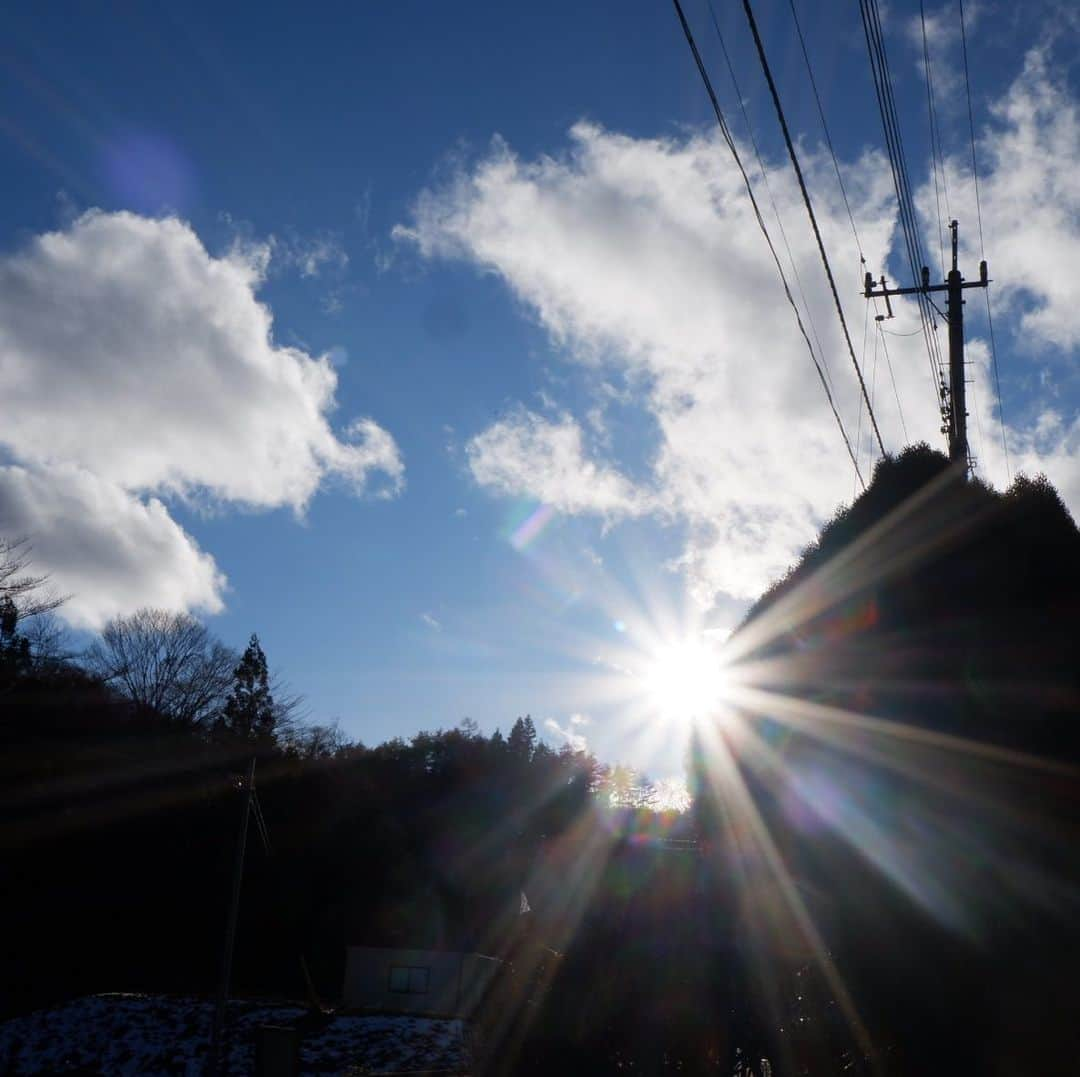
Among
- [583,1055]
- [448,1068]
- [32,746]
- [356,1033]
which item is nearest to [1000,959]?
[583,1055]

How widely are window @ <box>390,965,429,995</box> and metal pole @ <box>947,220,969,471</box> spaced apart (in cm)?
2582

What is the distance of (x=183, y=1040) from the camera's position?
24266 millimetres

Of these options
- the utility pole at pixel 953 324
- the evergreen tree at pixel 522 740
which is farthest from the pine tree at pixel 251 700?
the utility pole at pixel 953 324

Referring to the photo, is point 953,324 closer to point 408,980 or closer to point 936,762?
point 936,762

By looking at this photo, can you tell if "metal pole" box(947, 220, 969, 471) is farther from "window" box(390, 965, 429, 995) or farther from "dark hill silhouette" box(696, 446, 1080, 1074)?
"window" box(390, 965, 429, 995)

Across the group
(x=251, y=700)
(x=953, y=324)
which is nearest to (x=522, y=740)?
(x=251, y=700)

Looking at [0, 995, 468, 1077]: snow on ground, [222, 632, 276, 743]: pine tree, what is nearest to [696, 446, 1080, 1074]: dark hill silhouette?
[0, 995, 468, 1077]: snow on ground

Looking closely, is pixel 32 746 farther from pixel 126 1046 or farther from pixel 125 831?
pixel 126 1046

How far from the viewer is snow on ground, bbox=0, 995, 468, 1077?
75.3 feet

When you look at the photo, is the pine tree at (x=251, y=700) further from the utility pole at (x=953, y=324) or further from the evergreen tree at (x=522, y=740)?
the utility pole at (x=953, y=324)

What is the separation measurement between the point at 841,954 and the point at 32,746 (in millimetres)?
35232

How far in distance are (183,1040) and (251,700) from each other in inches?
1060

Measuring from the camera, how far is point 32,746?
120 ft

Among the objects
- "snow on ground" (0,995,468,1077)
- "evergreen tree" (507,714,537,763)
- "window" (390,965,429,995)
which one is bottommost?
"window" (390,965,429,995)
